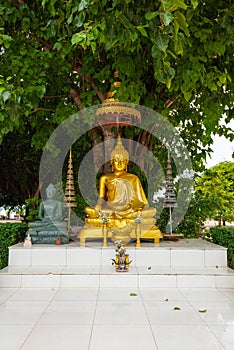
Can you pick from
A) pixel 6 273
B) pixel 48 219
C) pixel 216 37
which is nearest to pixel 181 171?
pixel 48 219

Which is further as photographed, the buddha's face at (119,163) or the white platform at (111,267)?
the buddha's face at (119,163)

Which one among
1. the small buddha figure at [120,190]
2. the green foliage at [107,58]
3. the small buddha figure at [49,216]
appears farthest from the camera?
the small buddha figure at [120,190]

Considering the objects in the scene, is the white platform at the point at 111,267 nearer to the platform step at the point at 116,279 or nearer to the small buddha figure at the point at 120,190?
the platform step at the point at 116,279

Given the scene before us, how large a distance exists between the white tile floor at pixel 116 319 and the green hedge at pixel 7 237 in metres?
1.43

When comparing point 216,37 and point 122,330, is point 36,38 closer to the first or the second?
point 216,37

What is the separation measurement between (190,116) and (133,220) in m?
2.71

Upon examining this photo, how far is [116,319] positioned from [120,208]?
3.15 meters

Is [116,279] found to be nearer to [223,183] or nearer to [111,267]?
[111,267]

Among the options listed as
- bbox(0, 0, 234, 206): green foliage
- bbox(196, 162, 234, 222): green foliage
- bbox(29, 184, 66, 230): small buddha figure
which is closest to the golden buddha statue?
bbox(29, 184, 66, 230): small buddha figure

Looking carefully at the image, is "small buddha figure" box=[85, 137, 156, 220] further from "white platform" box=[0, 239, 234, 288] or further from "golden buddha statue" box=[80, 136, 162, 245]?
"white platform" box=[0, 239, 234, 288]

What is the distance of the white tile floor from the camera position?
8.84 feet

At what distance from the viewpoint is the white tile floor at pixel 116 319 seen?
2.70 m

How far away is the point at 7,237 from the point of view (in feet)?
19.9

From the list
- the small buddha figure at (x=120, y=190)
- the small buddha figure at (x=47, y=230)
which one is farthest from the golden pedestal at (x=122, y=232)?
the small buddha figure at (x=120, y=190)
